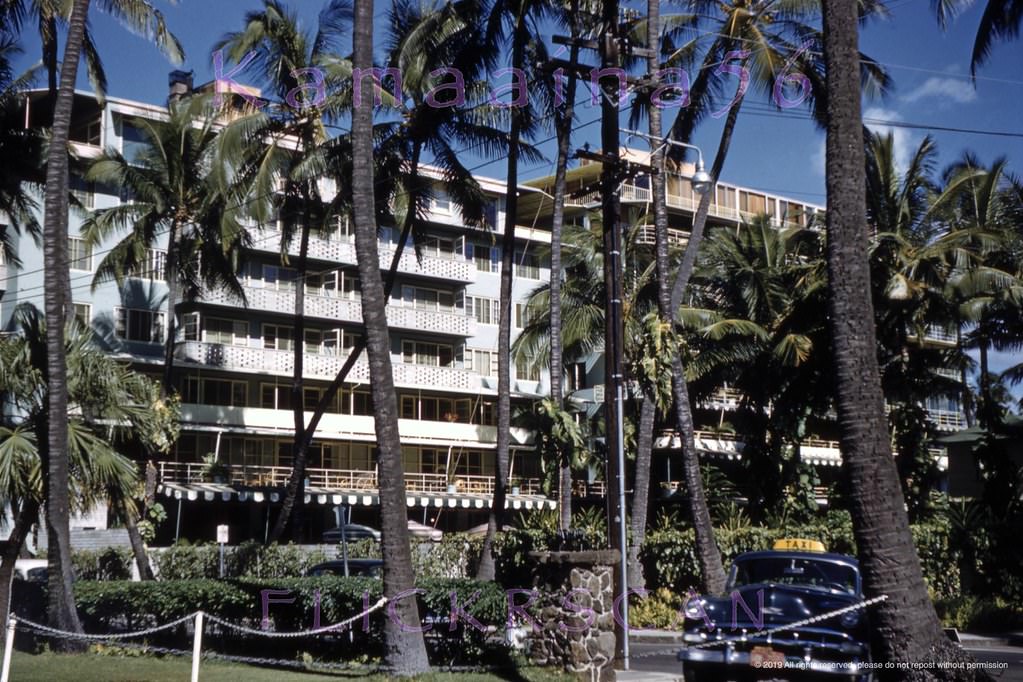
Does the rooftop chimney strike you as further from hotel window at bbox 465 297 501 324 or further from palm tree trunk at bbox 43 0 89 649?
palm tree trunk at bbox 43 0 89 649

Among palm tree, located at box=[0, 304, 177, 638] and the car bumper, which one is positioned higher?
palm tree, located at box=[0, 304, 177, 638]

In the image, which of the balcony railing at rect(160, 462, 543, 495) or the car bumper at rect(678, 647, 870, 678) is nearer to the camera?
the car bumper at rect(678, 647, 870, 678)

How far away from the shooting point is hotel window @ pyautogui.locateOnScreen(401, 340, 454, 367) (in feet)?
188

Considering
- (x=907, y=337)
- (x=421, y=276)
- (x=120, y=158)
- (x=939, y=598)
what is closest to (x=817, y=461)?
(x=421, y=276)

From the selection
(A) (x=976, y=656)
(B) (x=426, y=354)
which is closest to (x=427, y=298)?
(B) (x=426, y=354)

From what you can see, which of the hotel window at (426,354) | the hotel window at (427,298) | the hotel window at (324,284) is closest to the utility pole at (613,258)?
the hotel window at (324,284)

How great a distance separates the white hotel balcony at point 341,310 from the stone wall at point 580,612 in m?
34.6

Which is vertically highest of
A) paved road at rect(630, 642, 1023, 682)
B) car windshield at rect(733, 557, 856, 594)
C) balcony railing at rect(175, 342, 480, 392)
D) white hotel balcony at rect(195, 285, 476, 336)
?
white hotel balcony at rect(195, 285, 476, 336)

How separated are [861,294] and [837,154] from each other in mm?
1542

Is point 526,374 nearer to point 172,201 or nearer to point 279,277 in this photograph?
point 279,277

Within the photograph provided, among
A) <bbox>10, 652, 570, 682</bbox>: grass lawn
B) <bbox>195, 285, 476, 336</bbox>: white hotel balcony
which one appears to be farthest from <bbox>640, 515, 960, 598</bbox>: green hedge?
<bbox>195, 285, 476, 336</bbox>: white hotel balcony

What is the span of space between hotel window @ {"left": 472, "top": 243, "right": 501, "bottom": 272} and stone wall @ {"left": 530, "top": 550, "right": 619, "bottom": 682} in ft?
148

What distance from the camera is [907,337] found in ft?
112

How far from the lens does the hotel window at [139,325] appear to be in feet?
160
